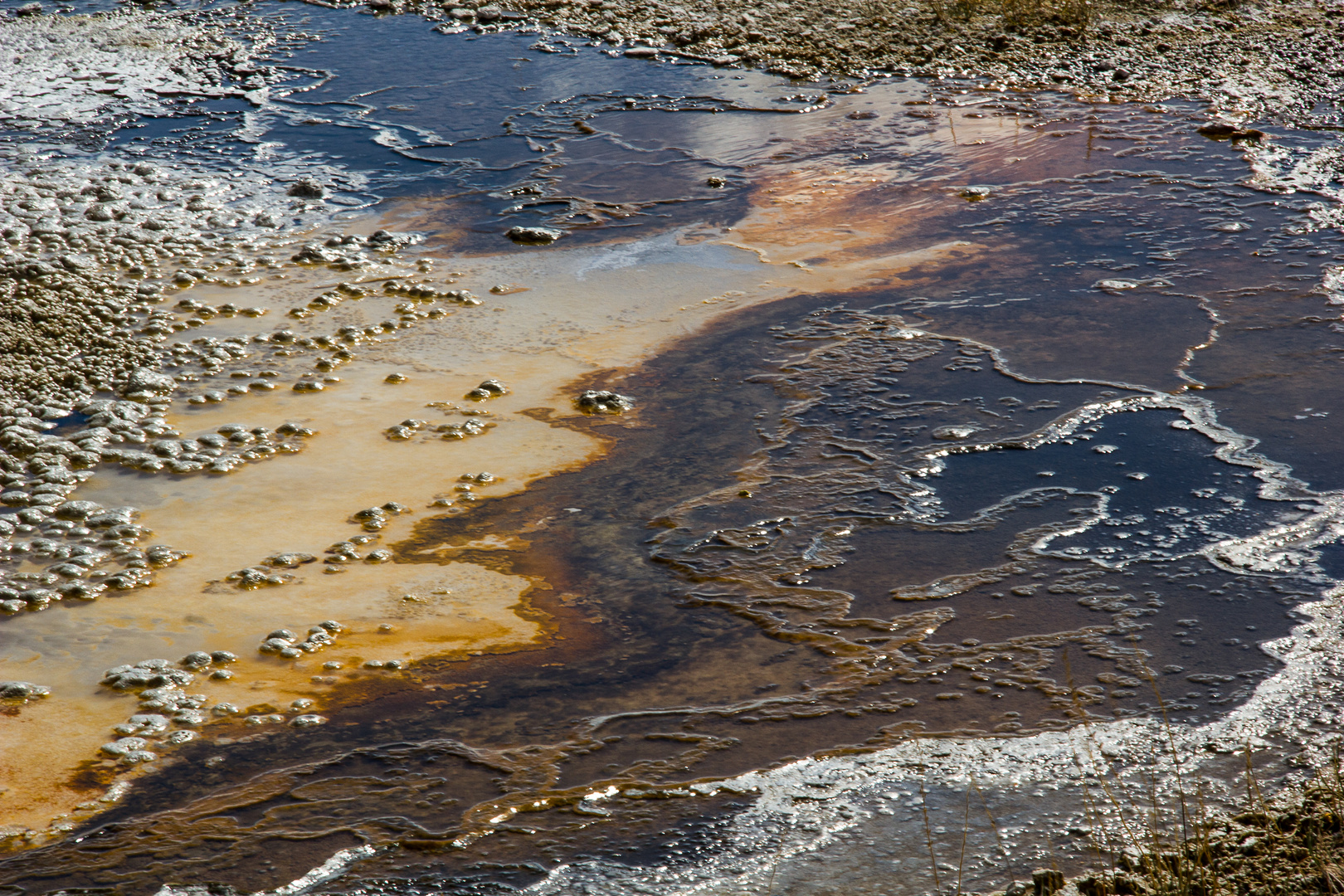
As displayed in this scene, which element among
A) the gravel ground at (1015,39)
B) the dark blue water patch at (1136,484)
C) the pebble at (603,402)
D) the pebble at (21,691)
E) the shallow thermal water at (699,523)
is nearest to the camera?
the shallow thermal water at (699,523)

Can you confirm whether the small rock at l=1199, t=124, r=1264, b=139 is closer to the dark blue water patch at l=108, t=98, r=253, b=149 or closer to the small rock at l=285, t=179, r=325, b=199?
the small rock at l=285, t=179, r=325, b=199

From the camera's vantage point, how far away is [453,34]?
7.77m

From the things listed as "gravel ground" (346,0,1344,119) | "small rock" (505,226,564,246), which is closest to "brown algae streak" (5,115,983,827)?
"small rock" (505,226,564,246)

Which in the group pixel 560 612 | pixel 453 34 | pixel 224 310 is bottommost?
pixel 560 612

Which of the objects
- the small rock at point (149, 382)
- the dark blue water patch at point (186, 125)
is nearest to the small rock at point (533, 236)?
the small rock at point (149, 382)

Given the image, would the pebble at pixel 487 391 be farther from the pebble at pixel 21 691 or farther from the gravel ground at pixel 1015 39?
the gravel ground at pixel 1015 39

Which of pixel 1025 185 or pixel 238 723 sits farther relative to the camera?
pixel 1025 185

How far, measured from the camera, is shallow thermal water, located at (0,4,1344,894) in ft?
7.29

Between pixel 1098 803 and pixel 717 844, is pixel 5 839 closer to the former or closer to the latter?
pixel 717 844

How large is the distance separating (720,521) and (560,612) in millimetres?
584

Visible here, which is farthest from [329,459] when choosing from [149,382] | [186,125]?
[186,125]

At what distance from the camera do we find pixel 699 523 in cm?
313

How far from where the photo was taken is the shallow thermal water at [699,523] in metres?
2.22

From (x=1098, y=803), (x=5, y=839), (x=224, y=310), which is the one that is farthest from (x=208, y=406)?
(x=1098, y=803)
